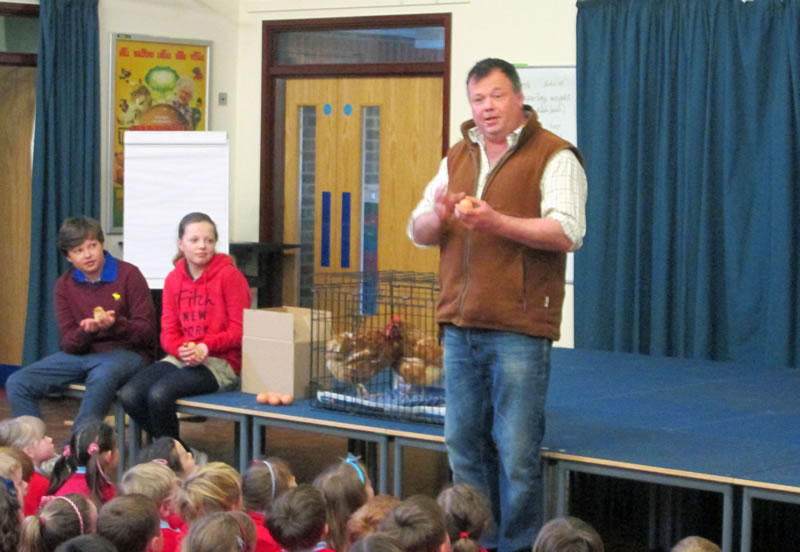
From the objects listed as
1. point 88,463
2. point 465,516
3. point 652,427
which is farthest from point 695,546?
point 88,463

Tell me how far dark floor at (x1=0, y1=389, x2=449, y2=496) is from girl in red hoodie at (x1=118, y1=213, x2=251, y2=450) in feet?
2.48

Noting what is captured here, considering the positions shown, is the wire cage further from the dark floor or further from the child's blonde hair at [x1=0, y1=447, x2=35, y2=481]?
the child's blonde hair at [x1=0, y1=447, x2=35, y2=481]

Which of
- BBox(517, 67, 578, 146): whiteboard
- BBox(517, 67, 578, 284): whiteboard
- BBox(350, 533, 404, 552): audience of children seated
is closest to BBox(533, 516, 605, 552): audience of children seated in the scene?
BBox(350, 533, 404, 552): audience of children seated

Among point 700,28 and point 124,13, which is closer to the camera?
point 700,28

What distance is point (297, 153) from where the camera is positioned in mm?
7113

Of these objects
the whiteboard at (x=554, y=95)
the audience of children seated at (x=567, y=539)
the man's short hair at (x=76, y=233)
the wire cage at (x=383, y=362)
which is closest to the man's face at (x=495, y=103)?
the wire cage at (x=383, y=362)

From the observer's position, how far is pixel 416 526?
2213 mm

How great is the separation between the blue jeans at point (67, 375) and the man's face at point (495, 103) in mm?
1967

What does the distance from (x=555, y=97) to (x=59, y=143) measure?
2.86 m

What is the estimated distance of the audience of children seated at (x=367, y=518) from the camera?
8.30 ft

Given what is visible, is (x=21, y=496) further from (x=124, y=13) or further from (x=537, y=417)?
(x=124, y=13)

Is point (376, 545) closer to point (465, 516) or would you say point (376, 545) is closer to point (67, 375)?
point (465, 516)

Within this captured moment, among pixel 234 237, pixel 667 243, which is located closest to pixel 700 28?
pixel 667 243

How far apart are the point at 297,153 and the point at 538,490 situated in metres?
4.33
